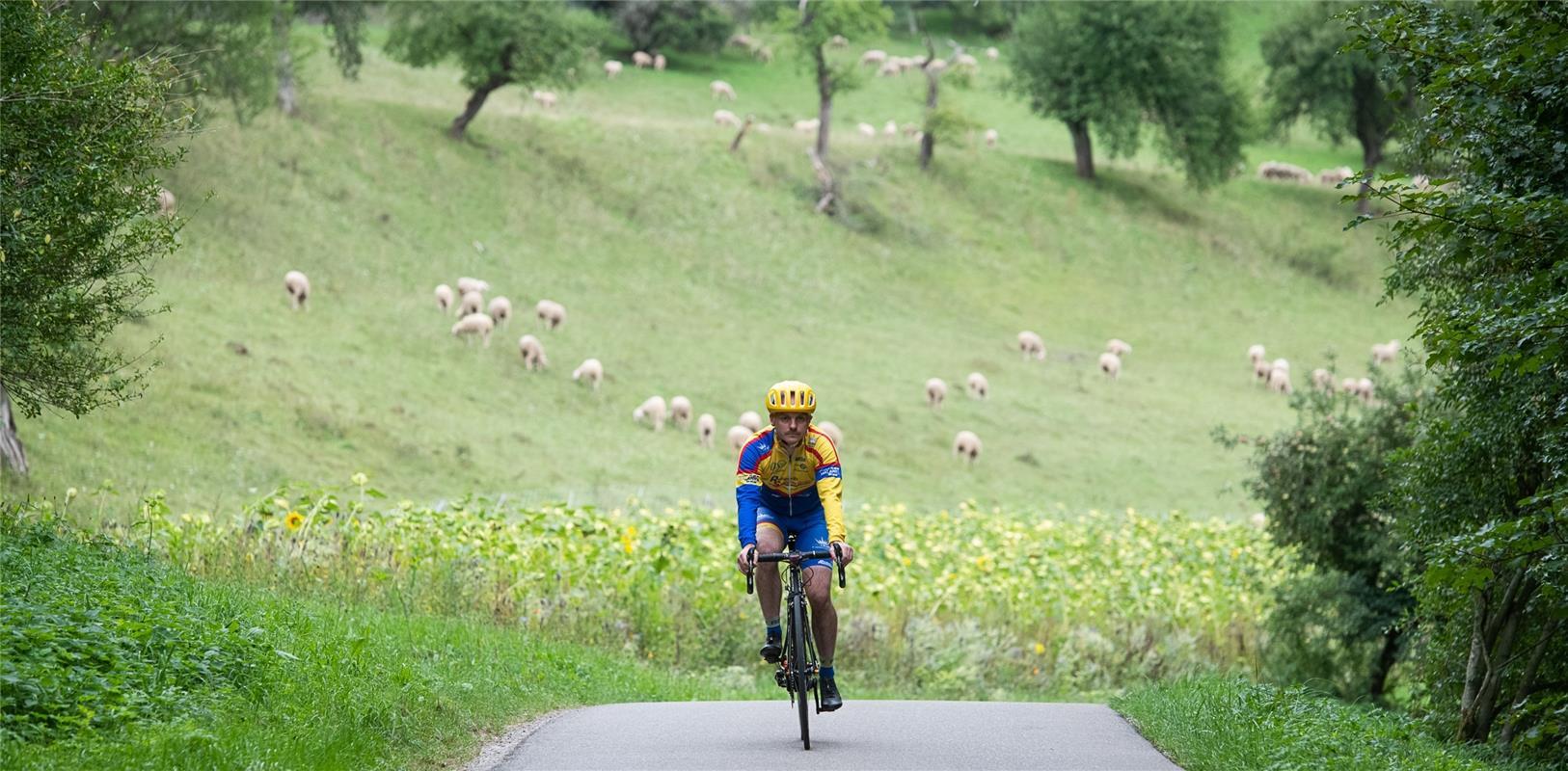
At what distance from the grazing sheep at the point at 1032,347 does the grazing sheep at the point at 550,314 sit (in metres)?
16.7

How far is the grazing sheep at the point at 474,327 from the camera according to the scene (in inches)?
1606

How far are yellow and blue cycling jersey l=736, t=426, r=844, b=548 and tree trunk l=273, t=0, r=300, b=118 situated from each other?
40.7m

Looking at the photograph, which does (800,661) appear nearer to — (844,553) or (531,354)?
(844,553)

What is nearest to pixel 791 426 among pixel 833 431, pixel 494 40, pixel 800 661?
pixel 800 661

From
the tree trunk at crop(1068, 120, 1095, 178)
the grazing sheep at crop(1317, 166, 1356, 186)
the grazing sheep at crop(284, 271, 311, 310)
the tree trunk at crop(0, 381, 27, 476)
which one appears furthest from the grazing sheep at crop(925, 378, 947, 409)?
the grazing sheep at crop(1317, 166, 1356, 186)

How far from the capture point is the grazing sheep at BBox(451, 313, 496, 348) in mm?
40781

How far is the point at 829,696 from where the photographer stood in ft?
34.4

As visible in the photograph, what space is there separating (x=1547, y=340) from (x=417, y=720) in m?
7.34

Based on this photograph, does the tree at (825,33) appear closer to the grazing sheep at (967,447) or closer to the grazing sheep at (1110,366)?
the grazing sheep at (1110,366)

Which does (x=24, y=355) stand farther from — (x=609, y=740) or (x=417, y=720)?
(x=609, y=740)

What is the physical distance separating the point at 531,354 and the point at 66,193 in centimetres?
2830

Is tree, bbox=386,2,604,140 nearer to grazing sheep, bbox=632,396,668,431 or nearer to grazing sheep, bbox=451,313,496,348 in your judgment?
grazing sheep, bbox=451,313,496,348

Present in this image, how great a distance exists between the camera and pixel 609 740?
1003 centimetres

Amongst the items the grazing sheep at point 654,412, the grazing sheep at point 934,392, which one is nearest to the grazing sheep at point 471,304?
the grazing sheep at point 654,412
